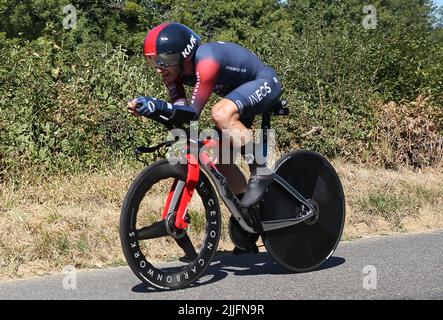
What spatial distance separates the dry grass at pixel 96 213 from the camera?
6059 mm

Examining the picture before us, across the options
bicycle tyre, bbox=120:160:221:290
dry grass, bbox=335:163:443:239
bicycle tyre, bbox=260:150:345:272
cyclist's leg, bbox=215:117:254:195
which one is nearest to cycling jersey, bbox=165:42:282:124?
cyclist's leg, bbox=215:117:254:195

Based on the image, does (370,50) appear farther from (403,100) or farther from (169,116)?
(169,116)

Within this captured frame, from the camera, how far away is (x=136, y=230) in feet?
16.3

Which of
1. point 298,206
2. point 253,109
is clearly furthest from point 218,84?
point 298,206

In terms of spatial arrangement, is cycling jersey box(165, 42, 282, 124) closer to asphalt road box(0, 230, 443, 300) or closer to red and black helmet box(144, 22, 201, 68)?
red and black helmet box(144, 22, 201, 68)

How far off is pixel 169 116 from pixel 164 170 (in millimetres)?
400

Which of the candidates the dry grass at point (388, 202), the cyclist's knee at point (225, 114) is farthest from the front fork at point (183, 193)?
the dry grass at point (388, 202)

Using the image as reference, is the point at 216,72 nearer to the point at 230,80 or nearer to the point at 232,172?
the point at 230,80

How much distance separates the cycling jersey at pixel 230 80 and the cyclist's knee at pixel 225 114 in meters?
0.05

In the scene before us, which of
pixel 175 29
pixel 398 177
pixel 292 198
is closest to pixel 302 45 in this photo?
pixel 398 177

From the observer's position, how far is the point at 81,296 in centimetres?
489

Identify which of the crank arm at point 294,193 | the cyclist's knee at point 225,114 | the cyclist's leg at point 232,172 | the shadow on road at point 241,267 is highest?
the cyclist's knee at point 225,114

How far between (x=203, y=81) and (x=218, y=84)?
0.42 meters

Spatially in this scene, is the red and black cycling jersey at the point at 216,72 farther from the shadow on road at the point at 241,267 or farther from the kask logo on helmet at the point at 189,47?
the shadow on road at the point at 241,267
